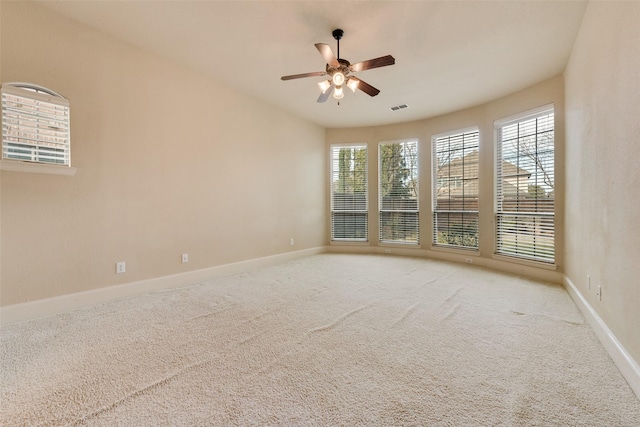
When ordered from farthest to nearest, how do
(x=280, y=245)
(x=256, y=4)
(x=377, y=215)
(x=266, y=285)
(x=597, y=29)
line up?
(x=377, y=215) < (x=280, y=245) < (x=266, y=285) < (x=256, y=4) < (x=597, y=29)

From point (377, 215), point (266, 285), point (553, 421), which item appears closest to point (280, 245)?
point (266, 285)

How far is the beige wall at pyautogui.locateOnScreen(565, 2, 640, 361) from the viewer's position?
5.50 feet

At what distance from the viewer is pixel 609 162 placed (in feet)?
Answer: 6.81

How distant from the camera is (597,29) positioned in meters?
2.28

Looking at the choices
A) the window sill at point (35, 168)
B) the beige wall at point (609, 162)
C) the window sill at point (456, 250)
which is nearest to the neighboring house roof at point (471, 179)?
the window sill at point (456, 250)

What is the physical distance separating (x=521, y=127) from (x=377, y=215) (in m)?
3.01

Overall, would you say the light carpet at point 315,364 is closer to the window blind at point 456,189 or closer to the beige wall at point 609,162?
the beige wall at point 609,162

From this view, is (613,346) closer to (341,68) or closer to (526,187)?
(526,187)

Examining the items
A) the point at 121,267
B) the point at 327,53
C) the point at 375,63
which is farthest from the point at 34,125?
the point at 375,63

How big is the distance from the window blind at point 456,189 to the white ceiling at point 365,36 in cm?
116

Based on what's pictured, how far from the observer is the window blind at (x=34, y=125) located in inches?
92.1

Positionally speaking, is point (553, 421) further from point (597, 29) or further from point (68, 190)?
point (68, 190)

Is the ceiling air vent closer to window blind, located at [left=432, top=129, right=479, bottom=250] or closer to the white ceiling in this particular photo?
the white ceiling

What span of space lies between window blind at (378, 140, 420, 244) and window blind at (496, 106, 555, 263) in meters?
1.58
